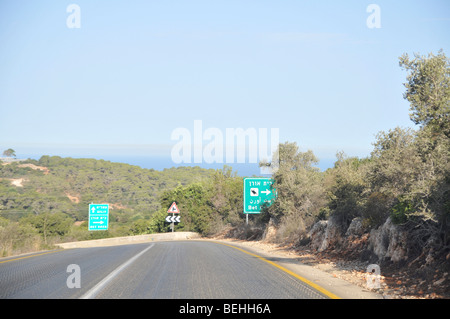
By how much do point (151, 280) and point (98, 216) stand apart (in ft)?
140

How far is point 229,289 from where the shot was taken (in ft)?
27.8

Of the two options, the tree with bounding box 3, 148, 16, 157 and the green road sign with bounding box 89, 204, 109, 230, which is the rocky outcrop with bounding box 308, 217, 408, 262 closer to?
the green road sign with bounding box 89, 204, 109, 230

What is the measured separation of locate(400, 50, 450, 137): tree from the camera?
39.0 ft

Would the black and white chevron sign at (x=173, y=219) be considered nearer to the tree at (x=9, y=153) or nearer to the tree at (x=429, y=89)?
the tree at (x=429, y=89)

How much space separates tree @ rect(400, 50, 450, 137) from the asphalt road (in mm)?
5956

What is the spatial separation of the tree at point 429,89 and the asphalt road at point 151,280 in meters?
5.96

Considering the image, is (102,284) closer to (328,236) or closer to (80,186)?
(328,236)

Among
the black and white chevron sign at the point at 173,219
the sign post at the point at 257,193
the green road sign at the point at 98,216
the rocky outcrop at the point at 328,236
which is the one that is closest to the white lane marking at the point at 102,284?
the rocky outcrop at the point at 328,236

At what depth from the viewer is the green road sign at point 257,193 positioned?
29.2 meters

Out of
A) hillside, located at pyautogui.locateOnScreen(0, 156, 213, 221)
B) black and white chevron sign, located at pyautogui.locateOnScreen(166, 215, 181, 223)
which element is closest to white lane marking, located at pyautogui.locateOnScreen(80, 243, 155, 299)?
black and white chevron sign, located at pyautogui.locateOnScreen(166, 215, 181, 223)

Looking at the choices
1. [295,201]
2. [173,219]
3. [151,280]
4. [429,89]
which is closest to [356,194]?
[429,89]

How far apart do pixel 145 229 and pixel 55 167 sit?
228 feet

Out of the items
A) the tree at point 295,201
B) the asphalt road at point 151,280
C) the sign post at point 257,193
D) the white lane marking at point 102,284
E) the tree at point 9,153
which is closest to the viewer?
the white lane marking at point 102,284

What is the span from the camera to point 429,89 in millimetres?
12781
